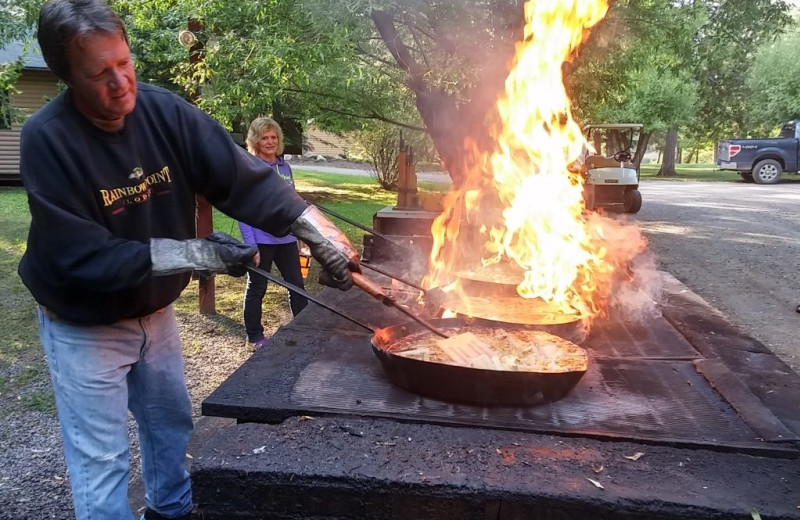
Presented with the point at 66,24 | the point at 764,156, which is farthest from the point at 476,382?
the point at 764,156

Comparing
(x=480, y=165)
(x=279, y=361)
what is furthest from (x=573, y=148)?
(x=279, y=361)

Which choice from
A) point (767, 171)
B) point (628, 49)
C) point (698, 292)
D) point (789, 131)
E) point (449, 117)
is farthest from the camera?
point (789, 131)

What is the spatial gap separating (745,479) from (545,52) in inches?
158

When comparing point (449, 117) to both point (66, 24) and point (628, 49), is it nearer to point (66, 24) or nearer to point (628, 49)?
point (628, 49)

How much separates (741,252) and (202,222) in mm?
8140

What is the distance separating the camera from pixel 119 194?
84.2 inches

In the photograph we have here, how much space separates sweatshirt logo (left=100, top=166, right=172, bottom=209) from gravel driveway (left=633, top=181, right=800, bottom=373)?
4481mm

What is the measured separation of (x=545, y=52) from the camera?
532 centimetres

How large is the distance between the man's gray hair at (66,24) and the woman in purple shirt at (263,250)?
9.87 feet

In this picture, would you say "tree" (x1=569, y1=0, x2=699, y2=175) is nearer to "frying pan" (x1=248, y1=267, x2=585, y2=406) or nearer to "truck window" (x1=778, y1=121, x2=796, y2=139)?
"frying pan" (x1=248, y1=267, x2=585, y2=406)

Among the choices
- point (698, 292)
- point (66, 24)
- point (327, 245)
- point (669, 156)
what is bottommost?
point (698, 292)

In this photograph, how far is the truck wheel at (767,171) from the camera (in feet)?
71.8

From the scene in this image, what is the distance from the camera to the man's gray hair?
1915mm

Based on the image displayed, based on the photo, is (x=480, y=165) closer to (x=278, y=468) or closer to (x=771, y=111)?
(x=278, y=468)
